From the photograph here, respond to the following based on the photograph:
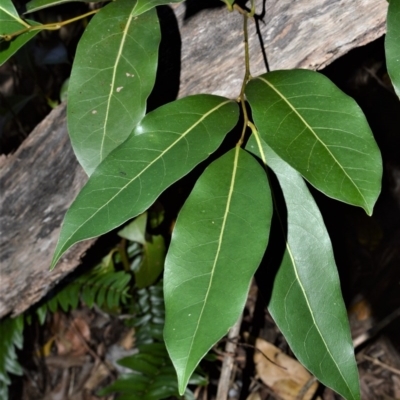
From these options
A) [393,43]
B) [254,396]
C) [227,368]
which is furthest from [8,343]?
[393,43]

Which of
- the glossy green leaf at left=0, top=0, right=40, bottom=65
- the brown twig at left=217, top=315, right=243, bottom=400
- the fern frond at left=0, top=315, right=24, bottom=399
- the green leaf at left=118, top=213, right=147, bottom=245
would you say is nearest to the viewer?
the glossy green leaf at left=0, top=0, right=40, bottom=65

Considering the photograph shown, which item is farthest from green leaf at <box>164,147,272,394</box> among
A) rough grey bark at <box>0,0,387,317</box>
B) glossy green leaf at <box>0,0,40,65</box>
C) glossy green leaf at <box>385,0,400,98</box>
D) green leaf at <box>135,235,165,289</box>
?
green leaf at <box>135,235,165,289</box>

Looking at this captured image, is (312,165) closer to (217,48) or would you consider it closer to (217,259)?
(217,259)

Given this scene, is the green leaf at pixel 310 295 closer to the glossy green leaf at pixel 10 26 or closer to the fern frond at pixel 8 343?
the glossy green leaf at pixel 10 26

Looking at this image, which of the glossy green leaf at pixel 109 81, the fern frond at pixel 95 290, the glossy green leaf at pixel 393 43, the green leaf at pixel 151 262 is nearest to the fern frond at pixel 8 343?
the fern frond at pixel 95 290

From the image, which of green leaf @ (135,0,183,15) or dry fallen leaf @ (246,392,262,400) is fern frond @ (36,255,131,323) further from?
green leaf @ (135,0,183,15)

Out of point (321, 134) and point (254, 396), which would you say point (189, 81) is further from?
point (254, 396)
